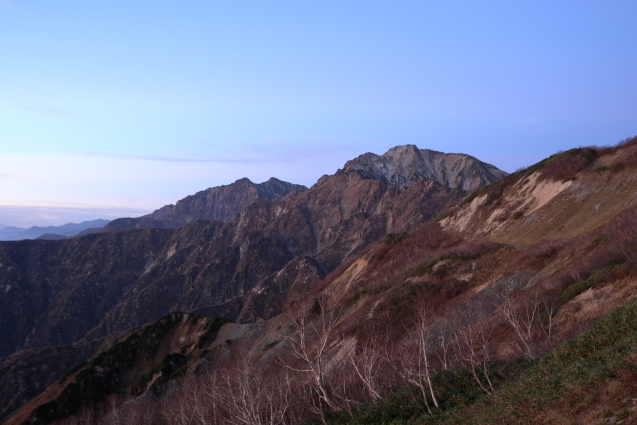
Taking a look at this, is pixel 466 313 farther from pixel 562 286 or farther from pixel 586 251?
pixel 586 251

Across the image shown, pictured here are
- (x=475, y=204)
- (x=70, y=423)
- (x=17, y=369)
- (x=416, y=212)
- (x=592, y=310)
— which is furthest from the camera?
(x=416, y=212)

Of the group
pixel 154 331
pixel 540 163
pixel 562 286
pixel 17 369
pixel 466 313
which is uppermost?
pixel 540 163

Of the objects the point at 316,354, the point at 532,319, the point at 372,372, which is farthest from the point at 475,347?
the point at 316,354

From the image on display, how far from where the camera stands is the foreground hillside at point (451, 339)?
58.5 ft

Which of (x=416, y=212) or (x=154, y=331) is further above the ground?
(x=416, y=212)

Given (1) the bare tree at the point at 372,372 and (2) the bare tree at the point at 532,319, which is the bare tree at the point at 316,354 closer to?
(1) the bare tree at the point at 372,372

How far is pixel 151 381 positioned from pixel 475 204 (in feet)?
199

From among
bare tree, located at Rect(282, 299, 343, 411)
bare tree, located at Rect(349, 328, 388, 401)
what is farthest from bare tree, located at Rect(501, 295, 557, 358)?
bare tree, located at Rect(282, 299, 343, 411)

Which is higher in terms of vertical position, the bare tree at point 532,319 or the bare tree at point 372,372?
the bare tree at point 532,319

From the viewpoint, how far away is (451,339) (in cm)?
3397

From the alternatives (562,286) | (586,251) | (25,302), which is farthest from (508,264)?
(25,302)

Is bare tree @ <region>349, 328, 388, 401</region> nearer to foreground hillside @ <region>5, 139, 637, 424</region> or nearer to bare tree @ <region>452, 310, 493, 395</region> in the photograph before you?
foreground hillside @ <region>5, 139, 637, 424</region>

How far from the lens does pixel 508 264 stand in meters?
46.7

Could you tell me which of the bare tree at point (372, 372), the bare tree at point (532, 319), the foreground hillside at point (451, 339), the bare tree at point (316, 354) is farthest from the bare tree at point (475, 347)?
the bare tree at point (316, 354)
